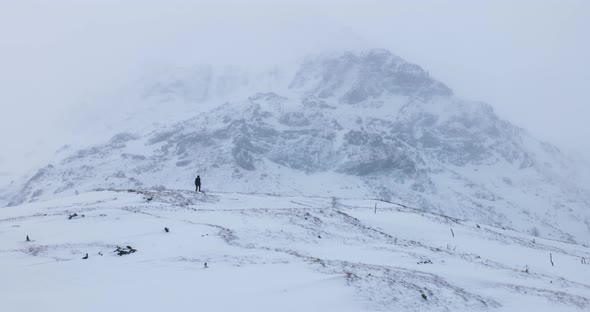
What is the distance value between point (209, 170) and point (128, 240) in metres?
168

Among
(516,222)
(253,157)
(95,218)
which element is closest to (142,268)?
(95,218)

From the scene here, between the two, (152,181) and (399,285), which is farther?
(152,181)

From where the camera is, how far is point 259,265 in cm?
1848

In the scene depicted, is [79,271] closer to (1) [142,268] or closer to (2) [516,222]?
(1) [142,268]

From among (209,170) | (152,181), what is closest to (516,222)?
(209,170)

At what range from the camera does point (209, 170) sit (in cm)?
18750

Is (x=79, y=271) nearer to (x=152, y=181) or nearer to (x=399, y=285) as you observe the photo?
(x=399, y=285)

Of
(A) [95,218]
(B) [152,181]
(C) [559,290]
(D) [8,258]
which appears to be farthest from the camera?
(B) [152,181]

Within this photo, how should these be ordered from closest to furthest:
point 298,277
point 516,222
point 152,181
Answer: point 298,277, point 152,181, point 516,222

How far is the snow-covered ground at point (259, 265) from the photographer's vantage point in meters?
14.3

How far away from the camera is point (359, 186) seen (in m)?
186

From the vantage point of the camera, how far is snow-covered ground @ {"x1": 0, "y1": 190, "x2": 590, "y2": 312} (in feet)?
47.0

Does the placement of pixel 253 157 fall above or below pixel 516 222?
above

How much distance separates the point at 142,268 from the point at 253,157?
600 ft
